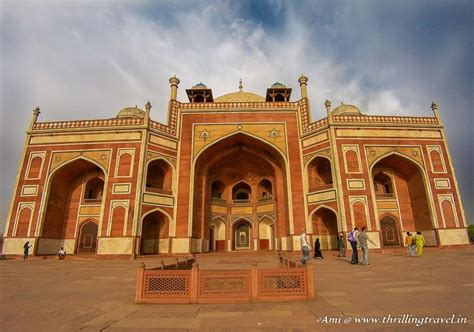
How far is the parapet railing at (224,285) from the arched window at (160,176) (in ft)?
43.3

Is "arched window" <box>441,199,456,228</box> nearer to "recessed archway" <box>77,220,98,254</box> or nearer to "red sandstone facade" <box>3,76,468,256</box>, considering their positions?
"red sandstone facade" <box>3,76,468,256</box>

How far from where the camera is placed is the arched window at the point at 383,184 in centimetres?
1880

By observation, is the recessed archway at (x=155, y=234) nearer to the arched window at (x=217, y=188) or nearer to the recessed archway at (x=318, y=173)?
the arched window at (x=217, y=188)

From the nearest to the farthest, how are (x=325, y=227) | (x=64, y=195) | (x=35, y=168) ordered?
(x=35, y=168)
(x=325, y=227)
(x=64, y=195)

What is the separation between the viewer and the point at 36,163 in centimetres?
1720

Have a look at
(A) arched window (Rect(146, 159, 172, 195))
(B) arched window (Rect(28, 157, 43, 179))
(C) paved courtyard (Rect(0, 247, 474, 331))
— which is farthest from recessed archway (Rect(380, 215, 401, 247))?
(B) arched window (Rect(28, 157, 43, 179))

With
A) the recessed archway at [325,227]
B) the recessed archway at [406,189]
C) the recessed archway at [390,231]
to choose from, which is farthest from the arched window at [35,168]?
the recessed archway at [390,231]

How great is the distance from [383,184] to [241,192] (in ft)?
37.3

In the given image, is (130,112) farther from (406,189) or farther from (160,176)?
(406,189)

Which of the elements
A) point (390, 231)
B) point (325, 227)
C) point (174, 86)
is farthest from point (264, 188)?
point (174, 86)

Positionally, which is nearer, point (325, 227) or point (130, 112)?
point (325, 227)

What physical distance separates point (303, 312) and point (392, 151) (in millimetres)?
16616

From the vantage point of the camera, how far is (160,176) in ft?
62.5

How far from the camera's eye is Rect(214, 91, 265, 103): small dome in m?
25.0
